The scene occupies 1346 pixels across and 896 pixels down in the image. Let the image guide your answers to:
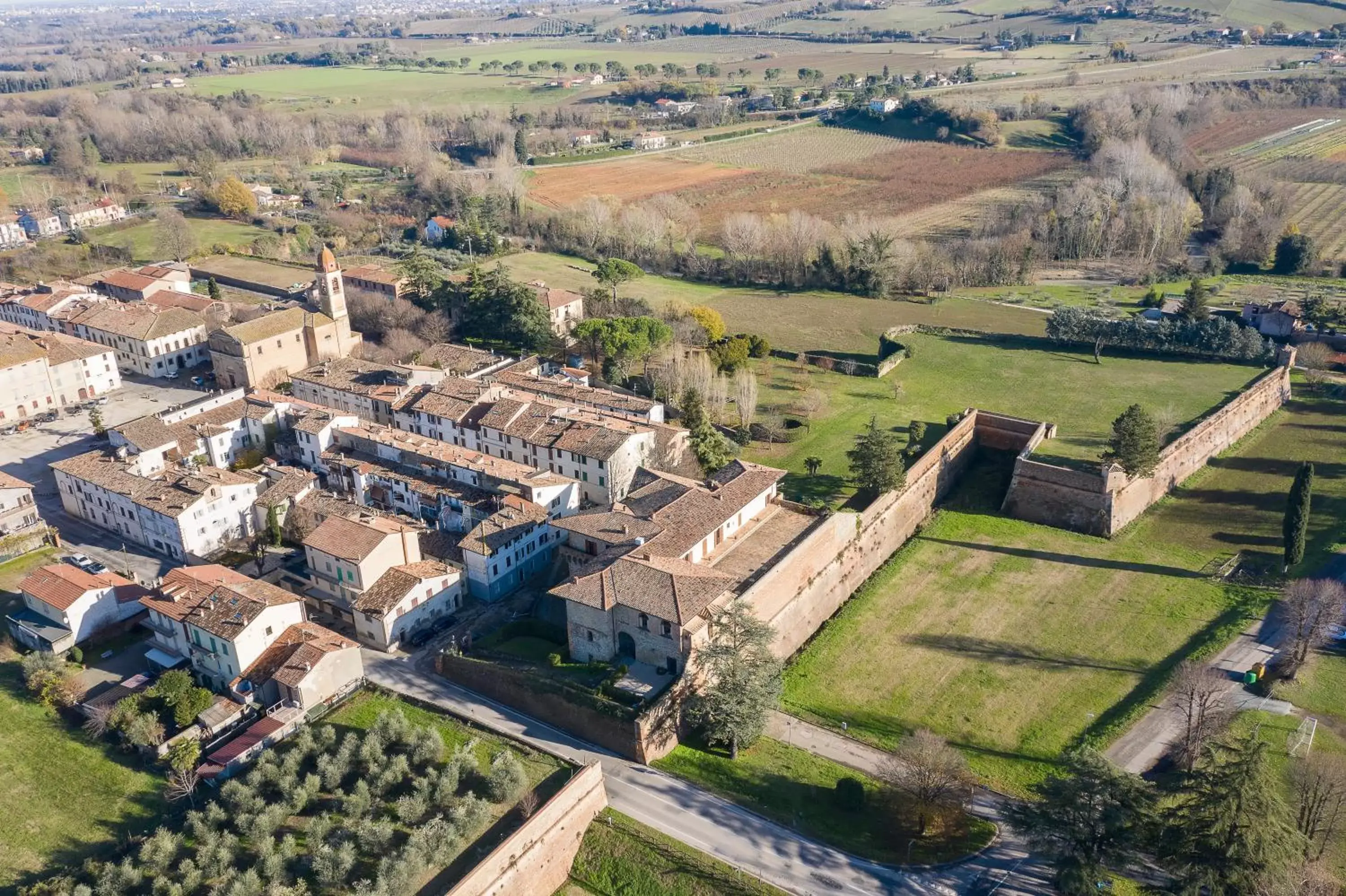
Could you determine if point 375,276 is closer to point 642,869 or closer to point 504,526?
point 504,526

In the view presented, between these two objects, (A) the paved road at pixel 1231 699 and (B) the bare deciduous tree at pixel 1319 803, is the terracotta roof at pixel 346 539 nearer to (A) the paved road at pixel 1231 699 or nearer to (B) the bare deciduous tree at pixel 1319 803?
(A) the paved road at pixel 1231 699

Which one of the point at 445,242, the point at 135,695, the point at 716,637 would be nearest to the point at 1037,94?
the point at 445,242

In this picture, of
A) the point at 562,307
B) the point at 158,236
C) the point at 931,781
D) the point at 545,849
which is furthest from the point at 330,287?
the point at 931,781

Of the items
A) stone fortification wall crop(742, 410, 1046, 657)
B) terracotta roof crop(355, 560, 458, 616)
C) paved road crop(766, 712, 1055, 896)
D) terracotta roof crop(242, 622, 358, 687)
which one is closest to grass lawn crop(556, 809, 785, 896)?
paved road crop(766, 712, 1055, 896)

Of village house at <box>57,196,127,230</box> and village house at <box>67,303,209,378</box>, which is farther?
village house at <box>57,196,127,230</box>

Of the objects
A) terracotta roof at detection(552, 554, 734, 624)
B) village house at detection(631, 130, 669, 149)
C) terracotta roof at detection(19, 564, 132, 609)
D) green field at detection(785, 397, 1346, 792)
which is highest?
village house at detection(631, 130, 669, 149)

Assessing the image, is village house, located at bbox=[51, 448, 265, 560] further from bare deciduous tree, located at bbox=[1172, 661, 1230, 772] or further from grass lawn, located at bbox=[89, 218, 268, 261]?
grass lawn, located at bbox=[89, 218, 268, 261]
